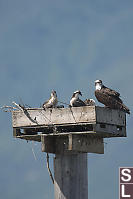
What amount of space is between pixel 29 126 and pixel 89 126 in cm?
112

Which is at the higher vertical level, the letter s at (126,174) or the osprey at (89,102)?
the osprey at (89,102)

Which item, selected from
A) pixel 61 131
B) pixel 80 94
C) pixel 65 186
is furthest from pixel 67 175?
pixel 80 94

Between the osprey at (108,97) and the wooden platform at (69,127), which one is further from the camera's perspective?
the osprey at (108,97)

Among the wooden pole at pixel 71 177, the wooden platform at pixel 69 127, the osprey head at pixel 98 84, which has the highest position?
the osprey head at pixel 98 84

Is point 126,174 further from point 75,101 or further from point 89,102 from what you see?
point 89,102

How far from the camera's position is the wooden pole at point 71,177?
9938 millimetres

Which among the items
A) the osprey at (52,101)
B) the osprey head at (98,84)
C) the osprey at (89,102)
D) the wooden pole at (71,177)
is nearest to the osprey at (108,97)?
the osprey head at (98,84)

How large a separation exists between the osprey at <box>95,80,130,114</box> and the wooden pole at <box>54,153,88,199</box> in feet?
6.03

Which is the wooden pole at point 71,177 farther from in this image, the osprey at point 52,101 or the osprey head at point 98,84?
the osprey head at point 98,84

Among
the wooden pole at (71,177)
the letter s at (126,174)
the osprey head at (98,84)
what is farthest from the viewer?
the osprey head at (98,84)

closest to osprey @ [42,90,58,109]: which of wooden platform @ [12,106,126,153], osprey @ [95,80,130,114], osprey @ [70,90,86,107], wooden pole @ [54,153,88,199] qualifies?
osprey @ [70,90,86,107]

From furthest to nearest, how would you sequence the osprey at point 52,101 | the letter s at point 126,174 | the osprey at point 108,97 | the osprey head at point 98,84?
the osprey head at point 98,84 → the osprey at point 108,97 → the osprey at point 52,101 → the letter s at point 126,174

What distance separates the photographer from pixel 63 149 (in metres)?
10.3

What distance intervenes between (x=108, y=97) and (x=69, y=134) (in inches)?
93.7
